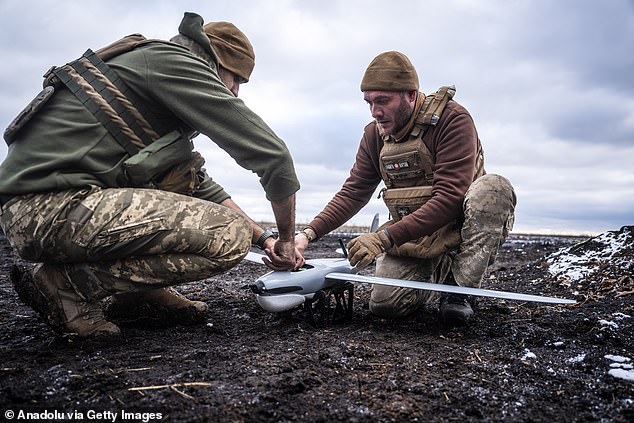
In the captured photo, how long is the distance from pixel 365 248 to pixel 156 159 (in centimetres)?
154

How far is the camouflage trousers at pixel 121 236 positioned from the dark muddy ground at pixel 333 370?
42 cm

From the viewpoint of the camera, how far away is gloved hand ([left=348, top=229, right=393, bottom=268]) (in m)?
3.55

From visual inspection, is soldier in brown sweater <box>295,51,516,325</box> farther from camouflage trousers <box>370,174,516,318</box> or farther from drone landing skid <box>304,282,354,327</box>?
drone landing skid <box>304,282,354,327</box>

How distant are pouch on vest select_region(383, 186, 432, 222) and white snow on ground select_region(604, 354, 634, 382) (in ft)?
5.60

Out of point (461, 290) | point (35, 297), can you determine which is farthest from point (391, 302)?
point (35, 297)

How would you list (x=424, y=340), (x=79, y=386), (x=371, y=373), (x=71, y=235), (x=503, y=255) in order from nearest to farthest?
(x=79, y=386) < (x=371, y=373) < (x=71, y=235) < (x=424, y=340) < (x=503, y=255)

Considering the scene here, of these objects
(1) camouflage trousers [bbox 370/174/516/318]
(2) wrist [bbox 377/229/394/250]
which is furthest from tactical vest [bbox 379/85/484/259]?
(2) wrist [bbox 377/229/394/250]

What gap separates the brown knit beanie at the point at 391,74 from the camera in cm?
389

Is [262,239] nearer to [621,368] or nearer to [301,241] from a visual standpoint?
[301,241]

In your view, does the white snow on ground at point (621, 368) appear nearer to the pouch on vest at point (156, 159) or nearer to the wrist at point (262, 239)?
the wrist at point (262, 239)

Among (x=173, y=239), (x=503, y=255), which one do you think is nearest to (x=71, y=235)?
(x=173, y=239)

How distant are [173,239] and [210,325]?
0.85 metres

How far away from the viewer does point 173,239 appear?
2.98 metres

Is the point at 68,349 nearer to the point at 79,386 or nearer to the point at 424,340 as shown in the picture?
the point at 79,386
